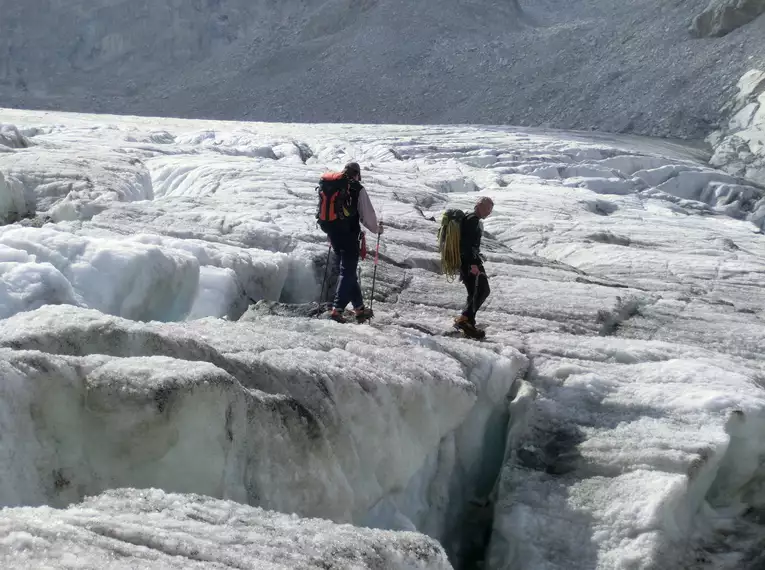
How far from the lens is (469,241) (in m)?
8.39

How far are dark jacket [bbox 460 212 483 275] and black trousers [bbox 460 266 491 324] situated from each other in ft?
0.25

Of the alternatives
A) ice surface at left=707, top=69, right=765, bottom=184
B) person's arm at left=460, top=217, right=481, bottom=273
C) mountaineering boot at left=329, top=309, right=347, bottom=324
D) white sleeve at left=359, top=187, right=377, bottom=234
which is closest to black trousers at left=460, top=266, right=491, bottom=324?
person's arm at left=460, top=217, right=481, bottom=273

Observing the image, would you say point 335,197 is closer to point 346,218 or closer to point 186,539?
point 346,218

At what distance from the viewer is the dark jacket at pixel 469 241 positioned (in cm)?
838

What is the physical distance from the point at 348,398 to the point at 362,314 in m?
2.39

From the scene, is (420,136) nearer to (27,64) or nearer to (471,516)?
(471,516)

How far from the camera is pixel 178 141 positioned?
26.6m

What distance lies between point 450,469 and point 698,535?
1985 mm

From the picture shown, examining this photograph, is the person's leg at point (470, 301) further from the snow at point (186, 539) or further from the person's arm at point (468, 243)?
the snow at point (186, 539)

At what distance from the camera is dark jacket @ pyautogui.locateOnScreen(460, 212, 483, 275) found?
27.5 ft

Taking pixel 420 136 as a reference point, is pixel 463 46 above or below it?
above

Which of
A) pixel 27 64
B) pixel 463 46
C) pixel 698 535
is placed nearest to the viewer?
pixel 698 535

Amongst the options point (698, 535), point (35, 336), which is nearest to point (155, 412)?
point (35, 336)

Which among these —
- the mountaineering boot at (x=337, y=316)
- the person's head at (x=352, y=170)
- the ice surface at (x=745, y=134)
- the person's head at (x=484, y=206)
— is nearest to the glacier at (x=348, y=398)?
the mountaineering boot at (x=337, y=316)
